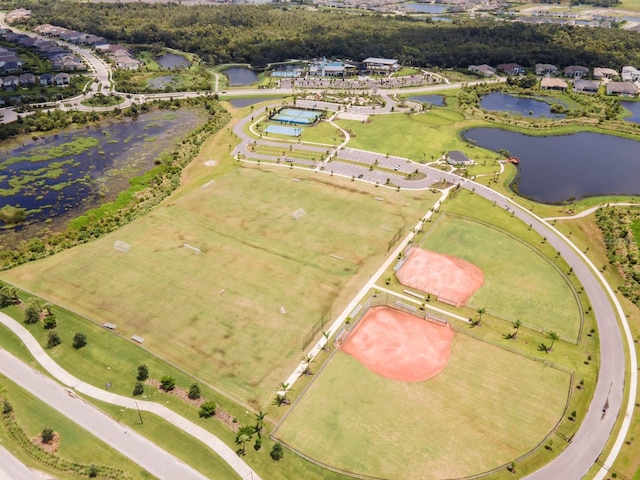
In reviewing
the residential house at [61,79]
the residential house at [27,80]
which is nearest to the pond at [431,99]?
the residential house at [61,79]

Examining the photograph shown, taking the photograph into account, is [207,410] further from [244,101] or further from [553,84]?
[553,84]

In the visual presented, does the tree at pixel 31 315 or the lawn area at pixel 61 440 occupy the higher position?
the tree at pixel 31 315

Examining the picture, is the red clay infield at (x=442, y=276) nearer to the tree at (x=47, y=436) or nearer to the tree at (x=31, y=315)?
the tree at (x=47, y=436)

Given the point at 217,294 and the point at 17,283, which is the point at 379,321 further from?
the point at 17,283

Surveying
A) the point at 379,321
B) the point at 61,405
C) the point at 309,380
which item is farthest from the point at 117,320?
the point at 379,321

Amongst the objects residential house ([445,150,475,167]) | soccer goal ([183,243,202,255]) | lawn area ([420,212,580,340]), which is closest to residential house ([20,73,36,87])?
soccer goal ([183,243,202,255])

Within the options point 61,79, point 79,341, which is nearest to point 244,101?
point 61,79
